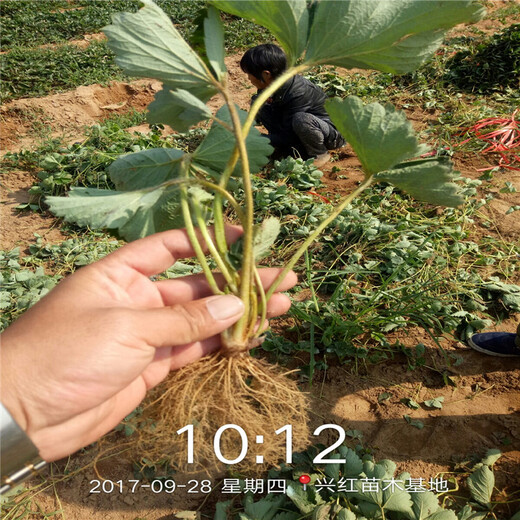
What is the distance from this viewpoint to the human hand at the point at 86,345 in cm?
122

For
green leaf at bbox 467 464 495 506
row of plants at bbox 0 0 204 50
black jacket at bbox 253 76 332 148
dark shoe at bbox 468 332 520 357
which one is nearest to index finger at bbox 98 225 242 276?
green leaf at bbox 467 464 495 506

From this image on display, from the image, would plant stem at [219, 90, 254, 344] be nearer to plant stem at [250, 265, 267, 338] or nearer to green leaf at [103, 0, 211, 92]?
plant stem at [250, 265, 267, 338]

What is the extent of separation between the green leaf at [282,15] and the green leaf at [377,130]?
25cm

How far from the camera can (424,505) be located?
5.36 feet

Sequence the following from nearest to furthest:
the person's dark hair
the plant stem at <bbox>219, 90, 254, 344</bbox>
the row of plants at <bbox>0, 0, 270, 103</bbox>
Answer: the plant stem at <bbox>219, 90, 254, 344</bbox>, the person's dark hair, the row of plants at <bbox>0, 0, 270, 103</bbox>

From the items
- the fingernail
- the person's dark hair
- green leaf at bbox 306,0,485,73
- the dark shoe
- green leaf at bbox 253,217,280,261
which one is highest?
the person's dark hair

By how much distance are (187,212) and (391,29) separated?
2.87 ft

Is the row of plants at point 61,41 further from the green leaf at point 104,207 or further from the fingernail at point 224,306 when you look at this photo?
the fingernail at point 224,306

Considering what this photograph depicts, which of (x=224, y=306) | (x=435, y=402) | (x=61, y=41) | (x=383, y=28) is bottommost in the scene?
(x=435, y=402)

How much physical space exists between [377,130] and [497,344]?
1504mm

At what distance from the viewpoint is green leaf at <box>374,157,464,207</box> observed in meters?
1.45

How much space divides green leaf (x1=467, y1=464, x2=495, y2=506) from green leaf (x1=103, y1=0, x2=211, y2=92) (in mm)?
1803

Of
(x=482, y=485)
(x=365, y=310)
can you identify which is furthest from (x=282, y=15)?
(x=482, y=485)

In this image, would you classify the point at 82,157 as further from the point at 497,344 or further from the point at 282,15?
the point at 497,344
